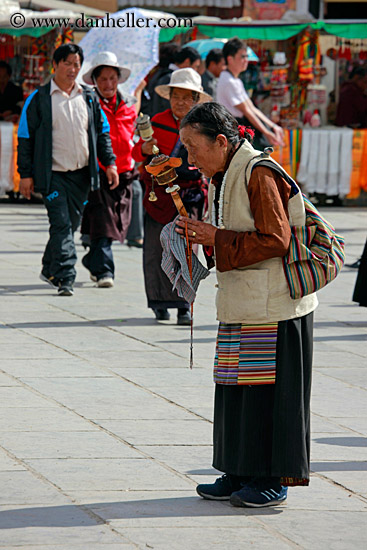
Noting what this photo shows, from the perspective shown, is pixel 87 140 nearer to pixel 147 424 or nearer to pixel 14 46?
pixel 147 424

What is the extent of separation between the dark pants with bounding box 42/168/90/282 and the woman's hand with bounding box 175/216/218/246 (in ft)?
16.7

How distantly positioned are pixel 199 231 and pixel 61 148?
5.26 metres

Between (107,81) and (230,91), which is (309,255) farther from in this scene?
(230,91)

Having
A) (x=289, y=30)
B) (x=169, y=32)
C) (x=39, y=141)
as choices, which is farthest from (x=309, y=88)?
(x=39, y=141)

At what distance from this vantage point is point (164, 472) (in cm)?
490

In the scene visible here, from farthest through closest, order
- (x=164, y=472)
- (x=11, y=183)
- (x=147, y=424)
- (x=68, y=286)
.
Result: 1. (x=11, y=183)
2. (x=68, y=286)
3. (x=147, y=424)
4. (x=164, y=472)

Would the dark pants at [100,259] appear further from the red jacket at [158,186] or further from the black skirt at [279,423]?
the black skirt at [279,423]

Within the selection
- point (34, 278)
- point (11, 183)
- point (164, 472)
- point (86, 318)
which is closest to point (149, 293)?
point (86, 318)

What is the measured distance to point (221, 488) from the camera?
459 centimetres

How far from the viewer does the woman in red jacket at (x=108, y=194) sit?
10000mm

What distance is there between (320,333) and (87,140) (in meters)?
2.61

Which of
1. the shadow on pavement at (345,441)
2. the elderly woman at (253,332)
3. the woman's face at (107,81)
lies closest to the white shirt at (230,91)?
the woman's face at (107,81)

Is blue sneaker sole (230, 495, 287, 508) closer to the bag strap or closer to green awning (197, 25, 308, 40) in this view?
the bag strap

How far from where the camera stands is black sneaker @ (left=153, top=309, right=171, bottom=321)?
8.52 m
